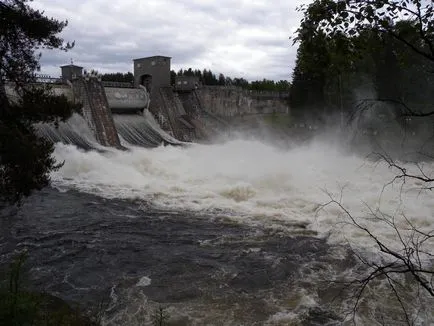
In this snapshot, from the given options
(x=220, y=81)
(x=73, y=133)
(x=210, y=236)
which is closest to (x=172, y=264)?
(x=210, y=236)

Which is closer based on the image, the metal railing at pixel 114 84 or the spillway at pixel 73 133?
the spillway at pixel 73 133

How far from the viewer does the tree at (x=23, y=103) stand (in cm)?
664

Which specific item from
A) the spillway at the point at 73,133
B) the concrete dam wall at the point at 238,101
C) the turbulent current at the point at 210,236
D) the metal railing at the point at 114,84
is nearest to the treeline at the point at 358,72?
the turbulent current at the point at 210,236

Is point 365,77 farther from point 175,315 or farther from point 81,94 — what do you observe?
point 175,315

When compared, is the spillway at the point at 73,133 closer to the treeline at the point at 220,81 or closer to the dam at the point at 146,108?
the dam at the point at 146,108

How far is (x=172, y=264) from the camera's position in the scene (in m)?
8.33

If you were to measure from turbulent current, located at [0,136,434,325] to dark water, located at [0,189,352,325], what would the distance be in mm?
28

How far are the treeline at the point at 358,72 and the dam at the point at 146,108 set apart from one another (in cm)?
451

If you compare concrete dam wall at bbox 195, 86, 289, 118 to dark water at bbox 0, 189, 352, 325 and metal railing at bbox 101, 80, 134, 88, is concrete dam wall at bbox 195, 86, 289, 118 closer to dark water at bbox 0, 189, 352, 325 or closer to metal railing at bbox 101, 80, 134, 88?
metal railing at bbox 101, 80, 134, 88

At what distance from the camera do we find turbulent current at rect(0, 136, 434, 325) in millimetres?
6578

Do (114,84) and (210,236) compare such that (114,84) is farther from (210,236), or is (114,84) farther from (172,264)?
(172,264)

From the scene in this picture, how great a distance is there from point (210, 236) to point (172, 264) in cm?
179

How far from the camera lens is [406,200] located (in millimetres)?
12531

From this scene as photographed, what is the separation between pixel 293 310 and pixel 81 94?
55.8ft
